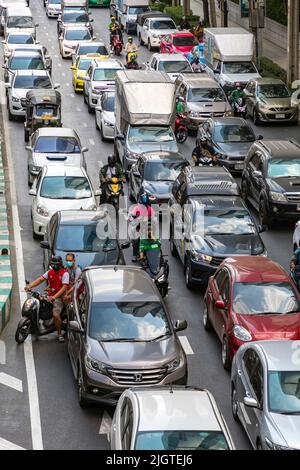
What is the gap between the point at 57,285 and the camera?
22641 millimetres

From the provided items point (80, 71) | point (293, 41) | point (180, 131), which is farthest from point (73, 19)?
point (180, 131)

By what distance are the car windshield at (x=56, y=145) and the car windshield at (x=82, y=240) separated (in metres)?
9.71

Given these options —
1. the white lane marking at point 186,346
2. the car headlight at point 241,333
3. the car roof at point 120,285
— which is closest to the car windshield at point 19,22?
the white lane marking at point 186,346

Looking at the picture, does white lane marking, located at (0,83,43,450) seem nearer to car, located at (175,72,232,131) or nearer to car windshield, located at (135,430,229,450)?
car windshield, located at (135,430,229,450)

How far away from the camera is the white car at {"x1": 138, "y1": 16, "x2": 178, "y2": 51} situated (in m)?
62.2

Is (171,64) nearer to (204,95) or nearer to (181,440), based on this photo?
(204,95)

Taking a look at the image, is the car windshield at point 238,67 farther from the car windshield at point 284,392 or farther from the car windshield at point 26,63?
the car windshield at point 284,392

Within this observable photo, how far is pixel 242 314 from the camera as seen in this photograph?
68.4 feet

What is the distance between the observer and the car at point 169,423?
14.7 m

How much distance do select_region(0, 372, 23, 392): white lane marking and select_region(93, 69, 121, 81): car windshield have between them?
89.5 ft

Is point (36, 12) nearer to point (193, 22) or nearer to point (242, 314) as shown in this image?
point (193, 22)

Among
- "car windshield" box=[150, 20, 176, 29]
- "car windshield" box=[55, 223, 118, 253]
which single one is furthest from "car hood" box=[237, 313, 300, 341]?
"car windshield" box=[150, 20, 176, 29]

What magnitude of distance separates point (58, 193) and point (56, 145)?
18.4 ft
